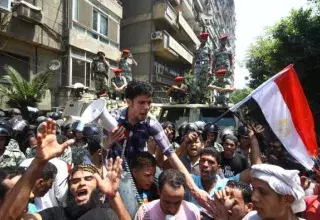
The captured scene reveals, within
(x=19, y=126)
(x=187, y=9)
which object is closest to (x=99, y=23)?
(x=19, y=126)

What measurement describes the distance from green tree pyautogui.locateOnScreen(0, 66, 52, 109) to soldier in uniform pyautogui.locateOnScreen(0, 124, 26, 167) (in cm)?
728

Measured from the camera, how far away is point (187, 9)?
28.0m

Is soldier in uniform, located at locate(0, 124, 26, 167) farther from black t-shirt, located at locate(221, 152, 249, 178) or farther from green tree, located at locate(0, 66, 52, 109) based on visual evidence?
green tree, located at locate(0, 66, 52, 109)

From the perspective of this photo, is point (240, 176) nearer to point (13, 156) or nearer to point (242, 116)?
point (242, 116)

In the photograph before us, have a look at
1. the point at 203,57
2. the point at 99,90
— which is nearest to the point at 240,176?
the point at 203,57

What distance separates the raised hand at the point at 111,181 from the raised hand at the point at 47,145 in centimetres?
34

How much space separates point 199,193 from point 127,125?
0.84m

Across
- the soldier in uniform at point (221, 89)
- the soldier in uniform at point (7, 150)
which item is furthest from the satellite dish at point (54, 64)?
the soldier in uniform at point (7, 150)

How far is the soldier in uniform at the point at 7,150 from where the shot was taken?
3.95 meters

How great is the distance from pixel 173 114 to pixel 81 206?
6.05 meters

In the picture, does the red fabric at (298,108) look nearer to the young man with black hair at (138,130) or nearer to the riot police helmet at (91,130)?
the young man with black hair at (138,130)

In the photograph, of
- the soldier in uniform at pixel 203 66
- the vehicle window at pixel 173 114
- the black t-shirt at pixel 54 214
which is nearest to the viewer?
the black t-shirt at pixel 54 214

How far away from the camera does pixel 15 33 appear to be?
11578mm

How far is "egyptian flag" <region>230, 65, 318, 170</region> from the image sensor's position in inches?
141
